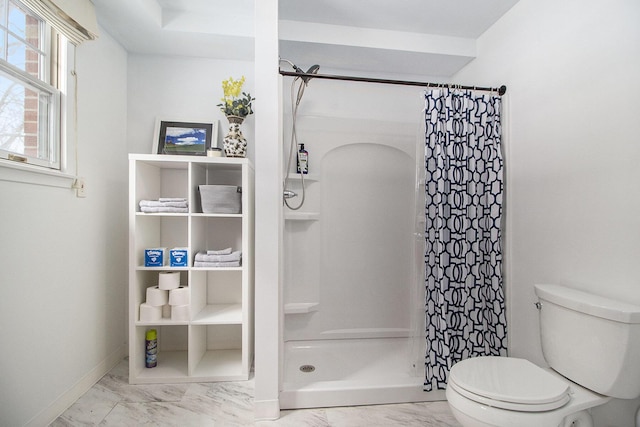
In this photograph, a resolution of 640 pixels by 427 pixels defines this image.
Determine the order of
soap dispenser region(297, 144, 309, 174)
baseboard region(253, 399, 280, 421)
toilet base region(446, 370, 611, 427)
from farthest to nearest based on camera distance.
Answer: soap dispenser region(297, 144, 309, 174) < baseboard region(253, 399, 280, 421) < toilet base region(446, 370, 611, 427)

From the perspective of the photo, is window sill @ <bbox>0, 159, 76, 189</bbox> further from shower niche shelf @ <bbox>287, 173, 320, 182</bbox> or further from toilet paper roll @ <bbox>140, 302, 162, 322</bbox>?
shower niche shelf @ <bbox>287, 173, 320, 182</bbox>

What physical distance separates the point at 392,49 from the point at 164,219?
2.14 m

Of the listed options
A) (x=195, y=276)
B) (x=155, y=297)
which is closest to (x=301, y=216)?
(x=195, y=276)

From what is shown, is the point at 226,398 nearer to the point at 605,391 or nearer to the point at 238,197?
the point at 238,197

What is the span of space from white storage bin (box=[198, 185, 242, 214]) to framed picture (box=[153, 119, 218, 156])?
17.2 inches

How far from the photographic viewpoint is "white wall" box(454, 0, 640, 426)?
1.29 metres

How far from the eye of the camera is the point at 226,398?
6.00 feet

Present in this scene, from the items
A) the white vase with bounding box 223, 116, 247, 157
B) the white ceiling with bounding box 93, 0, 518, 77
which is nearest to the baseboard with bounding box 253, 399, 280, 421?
the white vase with bounding box 223, 116, 247, 157

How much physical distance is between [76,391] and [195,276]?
2.85 ft

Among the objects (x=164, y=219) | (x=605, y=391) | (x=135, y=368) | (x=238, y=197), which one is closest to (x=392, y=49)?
(x=238, y=197)

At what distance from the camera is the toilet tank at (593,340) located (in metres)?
1.15

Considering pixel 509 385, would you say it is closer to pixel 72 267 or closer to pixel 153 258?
pixel 153 258

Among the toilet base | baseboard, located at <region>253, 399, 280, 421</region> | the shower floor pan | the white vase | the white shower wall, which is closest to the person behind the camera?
the toilet base

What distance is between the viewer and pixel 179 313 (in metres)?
1.97
